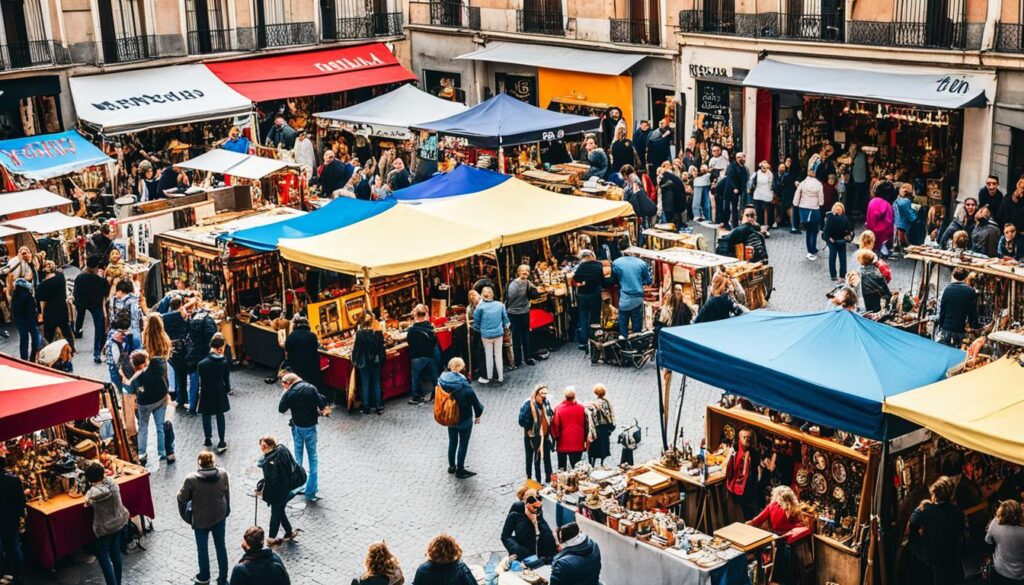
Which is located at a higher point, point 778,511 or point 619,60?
point 619,60

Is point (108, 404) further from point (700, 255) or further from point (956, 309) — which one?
point (956, 309)

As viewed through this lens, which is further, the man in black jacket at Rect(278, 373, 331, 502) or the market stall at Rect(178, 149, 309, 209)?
the market stall at Rect(178, 149, 309, 209)

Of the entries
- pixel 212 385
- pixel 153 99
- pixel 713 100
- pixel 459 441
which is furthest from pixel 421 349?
pixel 153 99

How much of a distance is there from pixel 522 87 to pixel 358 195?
404 inches

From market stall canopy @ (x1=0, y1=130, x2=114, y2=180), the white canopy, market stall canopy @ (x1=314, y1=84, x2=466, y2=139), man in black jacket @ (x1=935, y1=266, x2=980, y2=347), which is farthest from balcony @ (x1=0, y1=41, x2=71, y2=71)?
man in black jacket @ (x1=935, y1=266, x2=980, y2=347)

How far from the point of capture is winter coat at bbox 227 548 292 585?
35.9 feet

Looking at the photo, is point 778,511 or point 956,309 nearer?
point 778,511

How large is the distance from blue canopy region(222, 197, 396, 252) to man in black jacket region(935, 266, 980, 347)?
8.10 meters

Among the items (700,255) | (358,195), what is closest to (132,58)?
(358,195)

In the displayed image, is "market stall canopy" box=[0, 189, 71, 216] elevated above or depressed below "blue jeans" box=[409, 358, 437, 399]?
above

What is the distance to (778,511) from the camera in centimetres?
1220

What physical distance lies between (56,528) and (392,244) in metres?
6.64

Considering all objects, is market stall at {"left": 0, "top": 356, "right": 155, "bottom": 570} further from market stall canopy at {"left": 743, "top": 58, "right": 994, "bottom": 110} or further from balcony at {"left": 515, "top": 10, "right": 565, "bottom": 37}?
balcony at {"left": 515, "top": 10, "right": 565, "bottom": 37}

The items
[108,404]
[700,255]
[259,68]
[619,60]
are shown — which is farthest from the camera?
[259,68]
